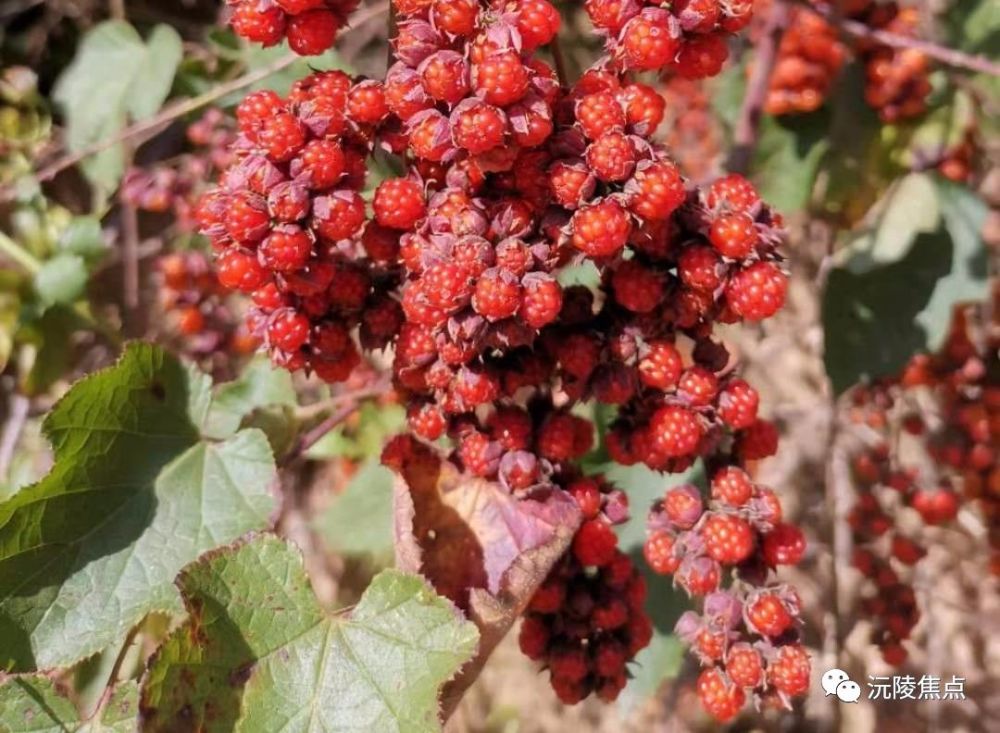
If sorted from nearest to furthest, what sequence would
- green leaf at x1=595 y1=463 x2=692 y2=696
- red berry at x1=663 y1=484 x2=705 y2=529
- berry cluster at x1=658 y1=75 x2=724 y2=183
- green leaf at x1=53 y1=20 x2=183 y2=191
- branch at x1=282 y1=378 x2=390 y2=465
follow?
red berry at x1=663 y1=484 x2=705 y2=529 < branch at x1=282 y1=378 x2=390 y2=465 < green leaf at x1=595 y1=463 x2=692 y2=696 < green leaf at x1=53 y1=20 x2=183 y2=191 < berry cluster at x1=658 y1=75 x2=724 y2=183

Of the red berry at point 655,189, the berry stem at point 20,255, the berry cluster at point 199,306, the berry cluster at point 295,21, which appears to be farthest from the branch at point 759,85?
the berry stem at point 20,255

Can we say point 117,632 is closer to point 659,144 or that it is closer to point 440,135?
point 440,135

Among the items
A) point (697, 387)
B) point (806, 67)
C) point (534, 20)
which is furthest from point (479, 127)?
point (806, 67)

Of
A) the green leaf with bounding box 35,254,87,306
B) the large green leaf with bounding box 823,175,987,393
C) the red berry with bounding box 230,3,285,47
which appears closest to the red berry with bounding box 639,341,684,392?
the red berry with bounding box 230,3,285,47

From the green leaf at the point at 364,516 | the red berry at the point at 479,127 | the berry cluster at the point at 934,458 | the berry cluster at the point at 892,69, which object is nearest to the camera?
the red berry at the point at 479,127

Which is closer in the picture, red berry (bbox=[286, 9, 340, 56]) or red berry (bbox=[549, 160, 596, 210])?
red berry (bbox=[549, 160, 596, 210])

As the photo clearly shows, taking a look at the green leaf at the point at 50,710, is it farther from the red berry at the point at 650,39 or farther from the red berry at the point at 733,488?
the red berry at the point at 650,39

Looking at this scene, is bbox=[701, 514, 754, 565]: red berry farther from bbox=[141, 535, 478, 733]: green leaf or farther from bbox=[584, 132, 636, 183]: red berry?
bbox=[584, 132, 636, 183]: red berry

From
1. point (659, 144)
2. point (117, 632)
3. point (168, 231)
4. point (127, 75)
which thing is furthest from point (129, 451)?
point (168, 231)
